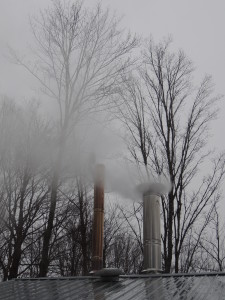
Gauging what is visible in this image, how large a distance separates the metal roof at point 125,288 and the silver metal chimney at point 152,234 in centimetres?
150

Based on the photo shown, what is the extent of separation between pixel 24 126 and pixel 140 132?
5.06 m

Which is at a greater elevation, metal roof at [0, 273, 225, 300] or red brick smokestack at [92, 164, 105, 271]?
red brick smokestack at [92, 164, 105, 271]

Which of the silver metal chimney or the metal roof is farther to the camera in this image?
the silver metal chimney

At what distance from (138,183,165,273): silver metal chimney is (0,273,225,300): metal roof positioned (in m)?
1.50

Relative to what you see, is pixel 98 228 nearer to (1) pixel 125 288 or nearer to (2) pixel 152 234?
(2) pixel 152 234

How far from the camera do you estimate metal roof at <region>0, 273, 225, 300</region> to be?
5742 mm

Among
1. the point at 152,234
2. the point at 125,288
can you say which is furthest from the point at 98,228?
the point at 125,288

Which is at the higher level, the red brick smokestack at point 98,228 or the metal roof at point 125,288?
the red brick smokestack at point 98,228

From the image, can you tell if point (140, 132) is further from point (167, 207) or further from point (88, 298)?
point (88, 298)

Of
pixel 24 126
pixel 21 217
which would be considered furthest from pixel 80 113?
pixel 21 217

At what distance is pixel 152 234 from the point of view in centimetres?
934

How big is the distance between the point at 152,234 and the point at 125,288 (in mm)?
2953

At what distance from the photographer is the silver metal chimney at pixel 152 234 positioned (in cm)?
902

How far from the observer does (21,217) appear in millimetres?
16469
